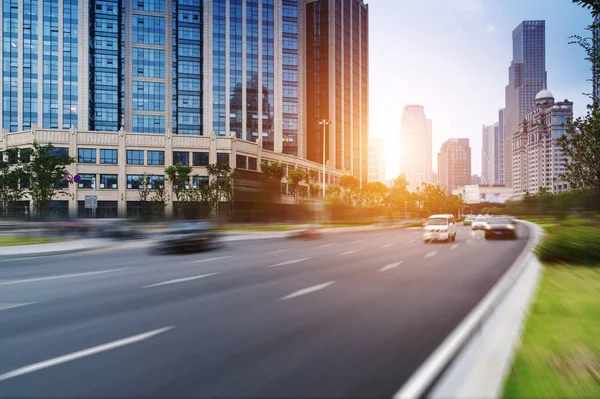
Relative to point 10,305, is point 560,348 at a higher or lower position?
higher

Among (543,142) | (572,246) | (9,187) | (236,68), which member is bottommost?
(572,246)

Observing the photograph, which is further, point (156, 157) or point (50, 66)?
point (50, 66)

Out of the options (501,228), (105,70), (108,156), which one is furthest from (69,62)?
(501,228)

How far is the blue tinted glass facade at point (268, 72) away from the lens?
313 feet

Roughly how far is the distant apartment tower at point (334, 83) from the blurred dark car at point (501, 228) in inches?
3111

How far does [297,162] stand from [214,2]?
131 ft

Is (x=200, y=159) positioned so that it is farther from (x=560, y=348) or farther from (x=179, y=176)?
(x=560, y=348)

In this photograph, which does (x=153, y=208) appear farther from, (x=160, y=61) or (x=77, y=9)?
(x=77, y=9)

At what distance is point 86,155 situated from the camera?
7006cm

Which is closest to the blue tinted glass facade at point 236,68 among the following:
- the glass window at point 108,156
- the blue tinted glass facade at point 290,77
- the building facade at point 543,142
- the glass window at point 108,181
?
the blue tinted glass facade at point 290,77

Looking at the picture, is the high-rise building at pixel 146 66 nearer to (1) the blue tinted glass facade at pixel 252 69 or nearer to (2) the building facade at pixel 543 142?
(1) the blue tinted glass facade at pixel 252 69

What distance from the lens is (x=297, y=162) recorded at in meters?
92.9

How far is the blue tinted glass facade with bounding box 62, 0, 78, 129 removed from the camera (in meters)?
82.7

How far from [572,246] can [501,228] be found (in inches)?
779
